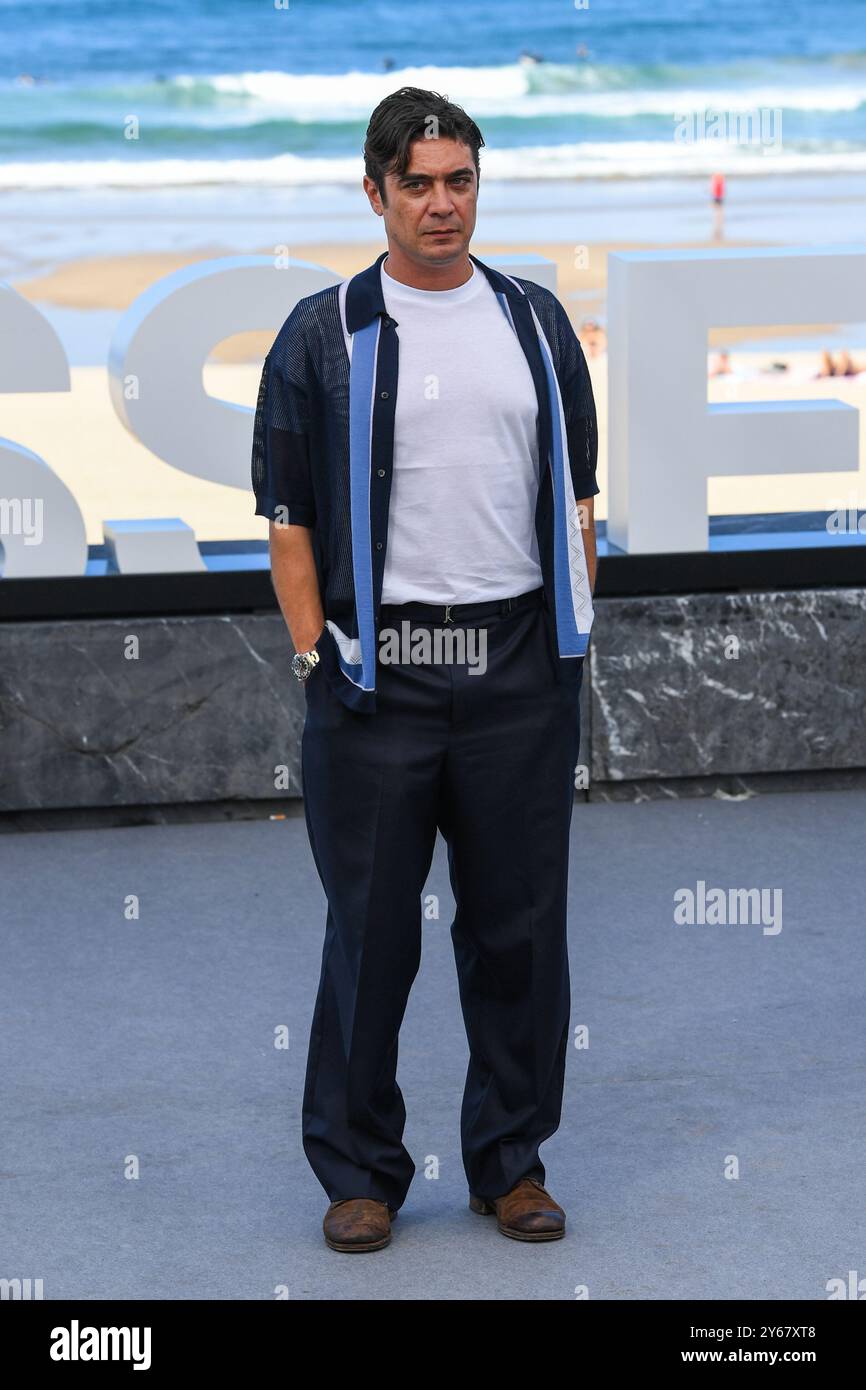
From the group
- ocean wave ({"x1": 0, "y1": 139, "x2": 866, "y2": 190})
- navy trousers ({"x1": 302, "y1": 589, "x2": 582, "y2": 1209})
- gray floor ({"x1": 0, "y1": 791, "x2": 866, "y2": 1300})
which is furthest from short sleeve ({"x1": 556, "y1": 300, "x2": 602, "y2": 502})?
ocean wave ({"x1": 0, "y1": 139, "x2": 866, "y2": 190})

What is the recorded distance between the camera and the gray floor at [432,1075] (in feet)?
11.8

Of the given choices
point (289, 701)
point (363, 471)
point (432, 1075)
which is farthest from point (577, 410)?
point (289, 701)

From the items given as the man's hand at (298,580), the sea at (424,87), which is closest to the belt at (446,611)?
the man's hand at (298,580)

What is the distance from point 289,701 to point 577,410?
2861mm

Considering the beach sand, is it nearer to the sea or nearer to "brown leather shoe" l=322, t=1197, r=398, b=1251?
the sea

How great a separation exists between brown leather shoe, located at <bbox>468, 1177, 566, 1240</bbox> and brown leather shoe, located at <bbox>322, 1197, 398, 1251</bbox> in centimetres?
21

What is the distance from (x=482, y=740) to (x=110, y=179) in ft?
64.1

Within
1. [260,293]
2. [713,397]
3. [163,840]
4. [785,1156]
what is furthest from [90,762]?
[713,397]

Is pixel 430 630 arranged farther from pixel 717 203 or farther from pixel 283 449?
pixel 717 203

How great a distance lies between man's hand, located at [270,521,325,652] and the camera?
343 cm

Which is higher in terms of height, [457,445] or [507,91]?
[507,91]

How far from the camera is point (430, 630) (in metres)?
3.39

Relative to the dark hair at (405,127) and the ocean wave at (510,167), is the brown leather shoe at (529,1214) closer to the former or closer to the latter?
the dark hair at (405,127)

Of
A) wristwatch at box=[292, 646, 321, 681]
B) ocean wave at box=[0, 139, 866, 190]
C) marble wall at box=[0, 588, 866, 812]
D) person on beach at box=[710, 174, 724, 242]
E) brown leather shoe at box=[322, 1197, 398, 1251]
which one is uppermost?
ocean wave at box=[0, 139, 866, 190]
